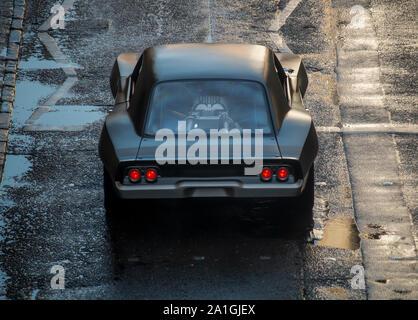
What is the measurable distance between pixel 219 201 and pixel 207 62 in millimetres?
1382

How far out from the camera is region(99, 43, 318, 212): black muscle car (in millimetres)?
7441

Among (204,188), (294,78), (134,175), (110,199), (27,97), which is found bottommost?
(27,97)

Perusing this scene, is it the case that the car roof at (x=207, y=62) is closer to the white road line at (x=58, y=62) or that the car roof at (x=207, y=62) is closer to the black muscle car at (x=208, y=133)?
the black muscle car at (x=208, y=133)

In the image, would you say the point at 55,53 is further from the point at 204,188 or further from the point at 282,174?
the point at 282,174

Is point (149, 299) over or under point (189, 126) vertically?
under

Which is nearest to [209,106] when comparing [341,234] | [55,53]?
[341,234]

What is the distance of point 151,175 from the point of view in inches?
294

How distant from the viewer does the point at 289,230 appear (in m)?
8.12

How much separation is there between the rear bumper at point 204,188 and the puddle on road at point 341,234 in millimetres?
756

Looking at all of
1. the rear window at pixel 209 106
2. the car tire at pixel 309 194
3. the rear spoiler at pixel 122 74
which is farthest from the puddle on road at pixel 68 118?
the car tire at pixel 309 194

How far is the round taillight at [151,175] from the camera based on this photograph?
7.46m
